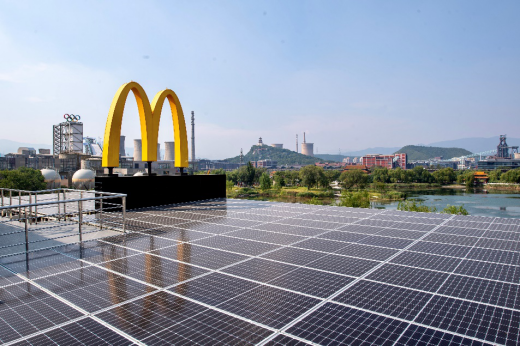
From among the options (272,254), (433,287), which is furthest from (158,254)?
(433,287)

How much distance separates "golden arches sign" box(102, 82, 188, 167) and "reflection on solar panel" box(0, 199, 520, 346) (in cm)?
606

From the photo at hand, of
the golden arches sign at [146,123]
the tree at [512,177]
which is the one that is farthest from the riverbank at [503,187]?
the golden arches sign at [146,123]

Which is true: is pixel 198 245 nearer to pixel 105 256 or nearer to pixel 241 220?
pixel 105 256

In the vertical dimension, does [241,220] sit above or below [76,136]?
below

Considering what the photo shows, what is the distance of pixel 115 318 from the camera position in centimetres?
464

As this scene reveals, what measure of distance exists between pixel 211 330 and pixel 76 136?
9425 cm

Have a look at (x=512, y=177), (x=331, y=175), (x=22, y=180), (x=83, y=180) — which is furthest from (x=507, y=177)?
(x=22, y=180)

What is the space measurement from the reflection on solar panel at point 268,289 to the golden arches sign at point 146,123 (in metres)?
6.06

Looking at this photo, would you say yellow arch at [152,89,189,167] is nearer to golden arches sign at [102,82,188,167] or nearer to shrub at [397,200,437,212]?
golden arches sign at [102,82,188,167]

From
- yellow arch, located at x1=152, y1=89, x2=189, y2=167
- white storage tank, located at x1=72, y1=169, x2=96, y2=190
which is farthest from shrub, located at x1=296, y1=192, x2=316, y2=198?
yellow arch, located at x1=152, y1=89, x2=189, y2=167

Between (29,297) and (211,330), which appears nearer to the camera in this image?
(211,330)

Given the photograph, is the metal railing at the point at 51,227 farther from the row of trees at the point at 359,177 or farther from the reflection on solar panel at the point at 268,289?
the row of trees at the point at 359,177

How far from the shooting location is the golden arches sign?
48.1 feet

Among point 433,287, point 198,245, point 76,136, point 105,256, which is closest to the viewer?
point 433,287
